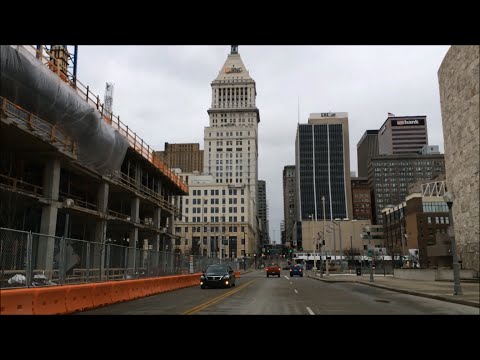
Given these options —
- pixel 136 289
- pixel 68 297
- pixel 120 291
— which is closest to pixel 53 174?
pixel 136 289

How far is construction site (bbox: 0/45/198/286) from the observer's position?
56.9 ft

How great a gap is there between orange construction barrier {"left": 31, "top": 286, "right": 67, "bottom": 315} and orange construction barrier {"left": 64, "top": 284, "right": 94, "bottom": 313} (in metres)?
0.25

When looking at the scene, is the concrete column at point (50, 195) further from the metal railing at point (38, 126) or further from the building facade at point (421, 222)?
the building facade at point (421, 222)

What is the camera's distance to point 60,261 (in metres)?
17.2

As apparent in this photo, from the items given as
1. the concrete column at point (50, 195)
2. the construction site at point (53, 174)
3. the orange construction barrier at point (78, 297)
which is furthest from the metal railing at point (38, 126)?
the orange construction barrier at point (78, 297)

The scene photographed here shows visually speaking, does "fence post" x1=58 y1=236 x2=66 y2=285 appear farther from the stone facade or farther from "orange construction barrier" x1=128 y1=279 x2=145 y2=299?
the stone facade

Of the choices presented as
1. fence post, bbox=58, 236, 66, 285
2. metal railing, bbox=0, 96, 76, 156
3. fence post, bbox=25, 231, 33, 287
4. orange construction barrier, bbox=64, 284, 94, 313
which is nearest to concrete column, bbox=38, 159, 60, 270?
metal railing, bbox=0, 96, 76, 156

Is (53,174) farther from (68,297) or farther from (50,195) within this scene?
(68,297)

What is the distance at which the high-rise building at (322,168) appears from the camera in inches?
7146

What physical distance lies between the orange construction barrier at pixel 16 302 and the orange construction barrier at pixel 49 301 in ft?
0.84

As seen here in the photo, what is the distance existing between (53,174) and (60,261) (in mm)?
12960
